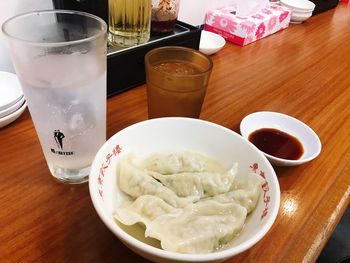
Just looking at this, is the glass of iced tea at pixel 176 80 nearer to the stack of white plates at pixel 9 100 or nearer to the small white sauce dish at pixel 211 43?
the stack of white plates at pixel 9 100

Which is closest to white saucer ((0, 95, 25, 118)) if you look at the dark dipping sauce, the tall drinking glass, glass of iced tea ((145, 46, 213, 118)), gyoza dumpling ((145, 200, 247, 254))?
the tall drinking glass

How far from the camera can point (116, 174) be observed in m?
0.64

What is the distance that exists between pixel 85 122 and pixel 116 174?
0.39 feet

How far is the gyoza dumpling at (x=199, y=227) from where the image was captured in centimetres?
52

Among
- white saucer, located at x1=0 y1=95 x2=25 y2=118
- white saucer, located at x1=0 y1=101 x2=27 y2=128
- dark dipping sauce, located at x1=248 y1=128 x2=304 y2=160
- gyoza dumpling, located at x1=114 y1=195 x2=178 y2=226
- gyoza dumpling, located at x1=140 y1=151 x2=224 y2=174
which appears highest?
gyoza dumpling, located at x1=114 y1=195 x2=178 y2=226

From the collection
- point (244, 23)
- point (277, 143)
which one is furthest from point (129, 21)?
point (244, 23)

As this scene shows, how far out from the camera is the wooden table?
0.60m

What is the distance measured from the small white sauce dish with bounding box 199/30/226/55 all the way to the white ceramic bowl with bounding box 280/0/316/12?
649mm

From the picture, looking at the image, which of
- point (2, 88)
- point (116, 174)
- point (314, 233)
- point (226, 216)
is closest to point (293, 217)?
A: point (314, 233)

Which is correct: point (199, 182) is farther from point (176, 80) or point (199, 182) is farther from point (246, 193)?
point (176, 80)

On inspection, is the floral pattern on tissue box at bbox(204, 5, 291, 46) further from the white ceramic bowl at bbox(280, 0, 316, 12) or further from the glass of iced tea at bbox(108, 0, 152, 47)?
the glass of iced tea at bbox(108, 0, 152, 47)

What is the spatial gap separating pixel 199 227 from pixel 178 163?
17 cm

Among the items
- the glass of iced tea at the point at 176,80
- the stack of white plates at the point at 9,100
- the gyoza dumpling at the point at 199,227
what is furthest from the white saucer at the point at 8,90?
the gyoza dumpling at the point at 199,227

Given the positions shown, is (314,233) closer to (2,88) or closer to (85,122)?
(85,122)
